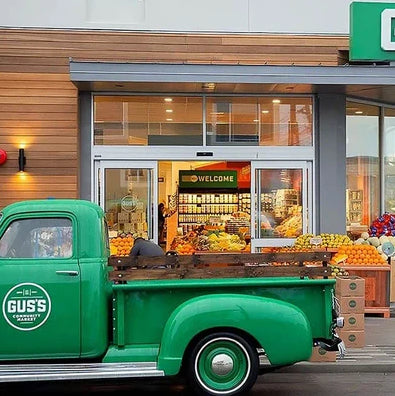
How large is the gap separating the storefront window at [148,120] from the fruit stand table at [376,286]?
4212 millimetres

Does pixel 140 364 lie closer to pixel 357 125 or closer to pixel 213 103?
pixel 213 103

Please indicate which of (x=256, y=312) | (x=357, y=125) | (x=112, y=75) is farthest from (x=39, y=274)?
(x=357, y=125)

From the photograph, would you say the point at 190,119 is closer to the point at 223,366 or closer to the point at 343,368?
the point at 343,368

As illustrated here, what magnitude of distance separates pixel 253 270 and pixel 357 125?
29.2 feet

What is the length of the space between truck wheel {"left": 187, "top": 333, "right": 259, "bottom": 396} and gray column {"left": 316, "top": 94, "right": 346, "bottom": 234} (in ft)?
24.8

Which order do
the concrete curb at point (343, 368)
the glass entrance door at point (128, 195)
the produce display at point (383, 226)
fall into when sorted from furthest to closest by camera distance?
the produce display at point (383, 226) < the glass entrance door at point (128, 195) < the concrete curb at point (343, 368)

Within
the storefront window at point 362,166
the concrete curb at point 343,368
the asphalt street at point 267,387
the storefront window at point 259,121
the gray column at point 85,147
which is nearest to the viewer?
the asphalt street at point 267,387

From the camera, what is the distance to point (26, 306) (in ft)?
20.4

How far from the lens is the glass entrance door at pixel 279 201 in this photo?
13734 mm

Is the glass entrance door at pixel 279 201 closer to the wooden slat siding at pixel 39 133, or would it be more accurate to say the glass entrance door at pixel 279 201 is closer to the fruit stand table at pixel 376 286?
the fruit stand table at pixel 376 286

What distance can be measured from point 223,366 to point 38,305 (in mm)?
1830

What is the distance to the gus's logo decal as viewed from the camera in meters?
6.20

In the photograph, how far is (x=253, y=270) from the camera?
671 centimetres

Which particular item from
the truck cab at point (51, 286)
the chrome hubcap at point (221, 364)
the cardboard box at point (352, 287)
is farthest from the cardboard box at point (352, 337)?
the truck cab at point (51, 286)
